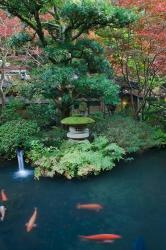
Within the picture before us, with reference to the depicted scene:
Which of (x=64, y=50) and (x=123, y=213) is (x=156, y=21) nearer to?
(x=64, y=50)

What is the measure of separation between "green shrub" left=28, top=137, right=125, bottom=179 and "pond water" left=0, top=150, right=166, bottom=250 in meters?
0.33

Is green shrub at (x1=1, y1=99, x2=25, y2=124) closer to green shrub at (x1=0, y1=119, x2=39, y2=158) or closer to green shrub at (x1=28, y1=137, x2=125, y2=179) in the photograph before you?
green shrub at (x1=0, y1=119, x2=39, y2=158)

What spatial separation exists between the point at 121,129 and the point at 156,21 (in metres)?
Result: 5.09

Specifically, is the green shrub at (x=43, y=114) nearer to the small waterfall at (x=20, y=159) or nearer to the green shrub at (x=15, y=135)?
the green shrub at (x=15, y=135)

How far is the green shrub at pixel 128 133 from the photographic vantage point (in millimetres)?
14977

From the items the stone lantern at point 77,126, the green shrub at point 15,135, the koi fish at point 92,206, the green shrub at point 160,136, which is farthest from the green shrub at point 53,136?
the green shrub at point 160,136

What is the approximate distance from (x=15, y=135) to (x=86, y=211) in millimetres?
5441

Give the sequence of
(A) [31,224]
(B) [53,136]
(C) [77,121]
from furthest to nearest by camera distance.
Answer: (B) [53,136]
(C) [77,121]
(A) [31,224]

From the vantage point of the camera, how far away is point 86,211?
33.2ft

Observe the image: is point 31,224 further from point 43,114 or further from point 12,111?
point 12,111

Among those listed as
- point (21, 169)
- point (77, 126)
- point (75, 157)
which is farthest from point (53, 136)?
point (75, 157)

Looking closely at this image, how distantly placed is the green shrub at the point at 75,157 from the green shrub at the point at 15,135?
73 cm

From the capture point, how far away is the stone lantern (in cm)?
1382

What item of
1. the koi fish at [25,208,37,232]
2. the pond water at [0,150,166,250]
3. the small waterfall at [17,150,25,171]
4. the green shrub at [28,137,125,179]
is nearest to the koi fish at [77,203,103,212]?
the pond water at [0,150,166,250]
